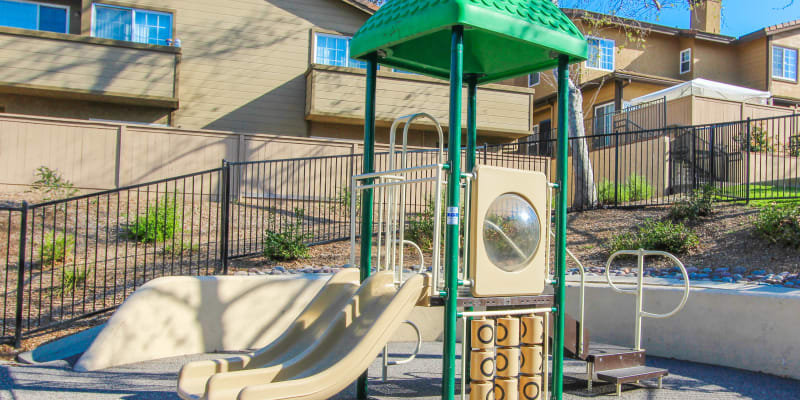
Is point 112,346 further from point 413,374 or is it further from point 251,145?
point 251,145

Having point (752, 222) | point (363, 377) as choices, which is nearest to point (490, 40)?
point (363, 377)

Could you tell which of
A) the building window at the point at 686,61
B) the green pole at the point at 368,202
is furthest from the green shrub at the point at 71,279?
the building window at the point at 686,61

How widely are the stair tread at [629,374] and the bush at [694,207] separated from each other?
615cm

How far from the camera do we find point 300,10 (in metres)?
17.0

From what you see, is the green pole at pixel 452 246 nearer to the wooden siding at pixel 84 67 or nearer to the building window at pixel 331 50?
the wooden siding at pixel 84 67

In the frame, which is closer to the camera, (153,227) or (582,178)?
(153,227)

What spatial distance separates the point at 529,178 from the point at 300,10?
14065 millimetres

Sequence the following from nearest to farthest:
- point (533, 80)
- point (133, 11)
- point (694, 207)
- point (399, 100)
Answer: point (694, 207)
point (133, 11)
point (399, 100)
point (533, 80)

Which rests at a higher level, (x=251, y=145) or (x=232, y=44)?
(x=232, y=44)

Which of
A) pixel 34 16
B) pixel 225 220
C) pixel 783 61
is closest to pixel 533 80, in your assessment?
pixel 783 61

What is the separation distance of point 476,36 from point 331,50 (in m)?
13.2

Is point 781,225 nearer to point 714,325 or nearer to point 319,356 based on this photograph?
point 714,325

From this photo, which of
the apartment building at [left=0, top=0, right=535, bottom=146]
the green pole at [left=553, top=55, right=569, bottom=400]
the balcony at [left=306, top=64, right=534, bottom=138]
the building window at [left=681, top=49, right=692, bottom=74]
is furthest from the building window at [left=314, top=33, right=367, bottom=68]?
the building window at [left=681, top=49, right=692, bottom=74]

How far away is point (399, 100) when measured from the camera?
1639 cm
